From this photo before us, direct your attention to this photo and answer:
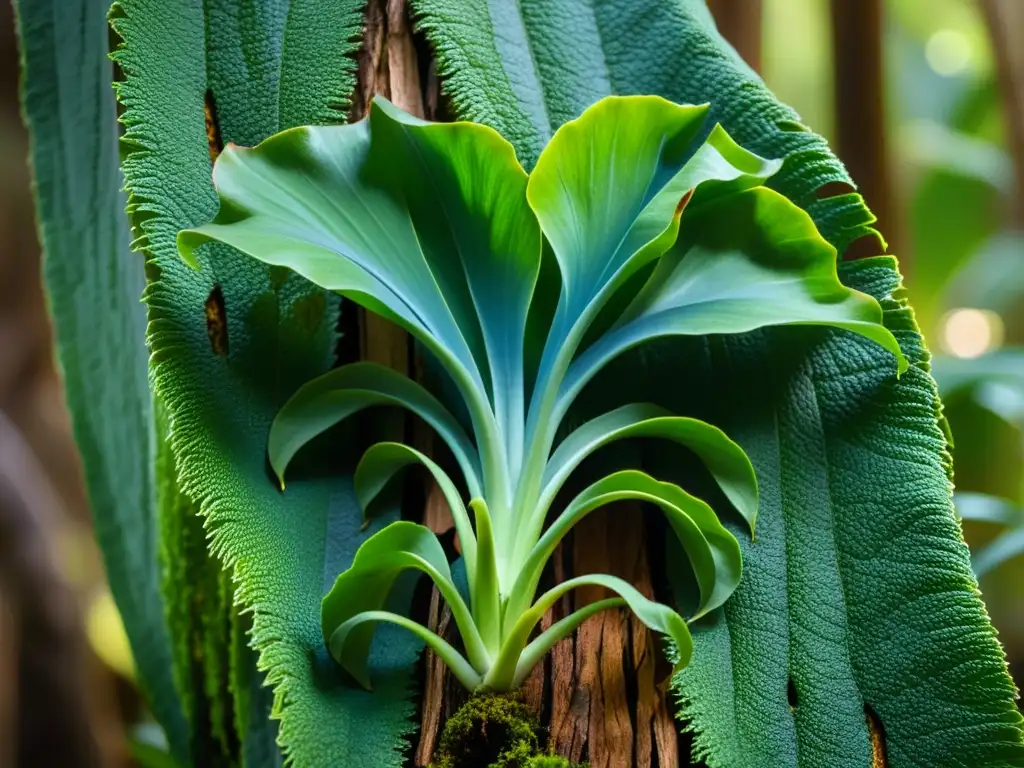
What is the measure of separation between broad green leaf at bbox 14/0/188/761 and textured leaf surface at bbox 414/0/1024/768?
31 cm

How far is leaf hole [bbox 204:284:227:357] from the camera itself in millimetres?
572

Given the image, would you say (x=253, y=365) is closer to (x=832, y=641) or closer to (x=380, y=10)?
(x=380, y=10)

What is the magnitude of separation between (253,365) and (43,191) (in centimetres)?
30

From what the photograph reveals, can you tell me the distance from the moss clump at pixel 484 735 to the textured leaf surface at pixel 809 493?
107 millimetres

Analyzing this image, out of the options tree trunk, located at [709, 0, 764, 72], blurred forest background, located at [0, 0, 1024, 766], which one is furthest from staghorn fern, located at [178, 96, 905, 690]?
tree trunk, located at [709, 0, 764, 72]

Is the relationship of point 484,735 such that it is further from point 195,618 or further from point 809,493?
point 195,618

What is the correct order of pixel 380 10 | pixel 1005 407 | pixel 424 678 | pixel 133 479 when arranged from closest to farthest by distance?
pixel 424 678 < pixel 380 10 < pixel 133 479 < pixel 1005 407

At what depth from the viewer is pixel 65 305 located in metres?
0.72

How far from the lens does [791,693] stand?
545mm

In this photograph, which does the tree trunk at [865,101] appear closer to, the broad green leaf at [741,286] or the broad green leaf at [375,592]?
the broad green leaf at [741,286]

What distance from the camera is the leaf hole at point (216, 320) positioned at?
0.57 metres

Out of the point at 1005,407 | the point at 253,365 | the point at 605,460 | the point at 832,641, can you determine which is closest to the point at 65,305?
the point at 253,365

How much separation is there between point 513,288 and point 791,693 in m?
0.31

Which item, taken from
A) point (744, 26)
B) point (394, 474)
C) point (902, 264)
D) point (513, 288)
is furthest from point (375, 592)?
point (902, 264)
